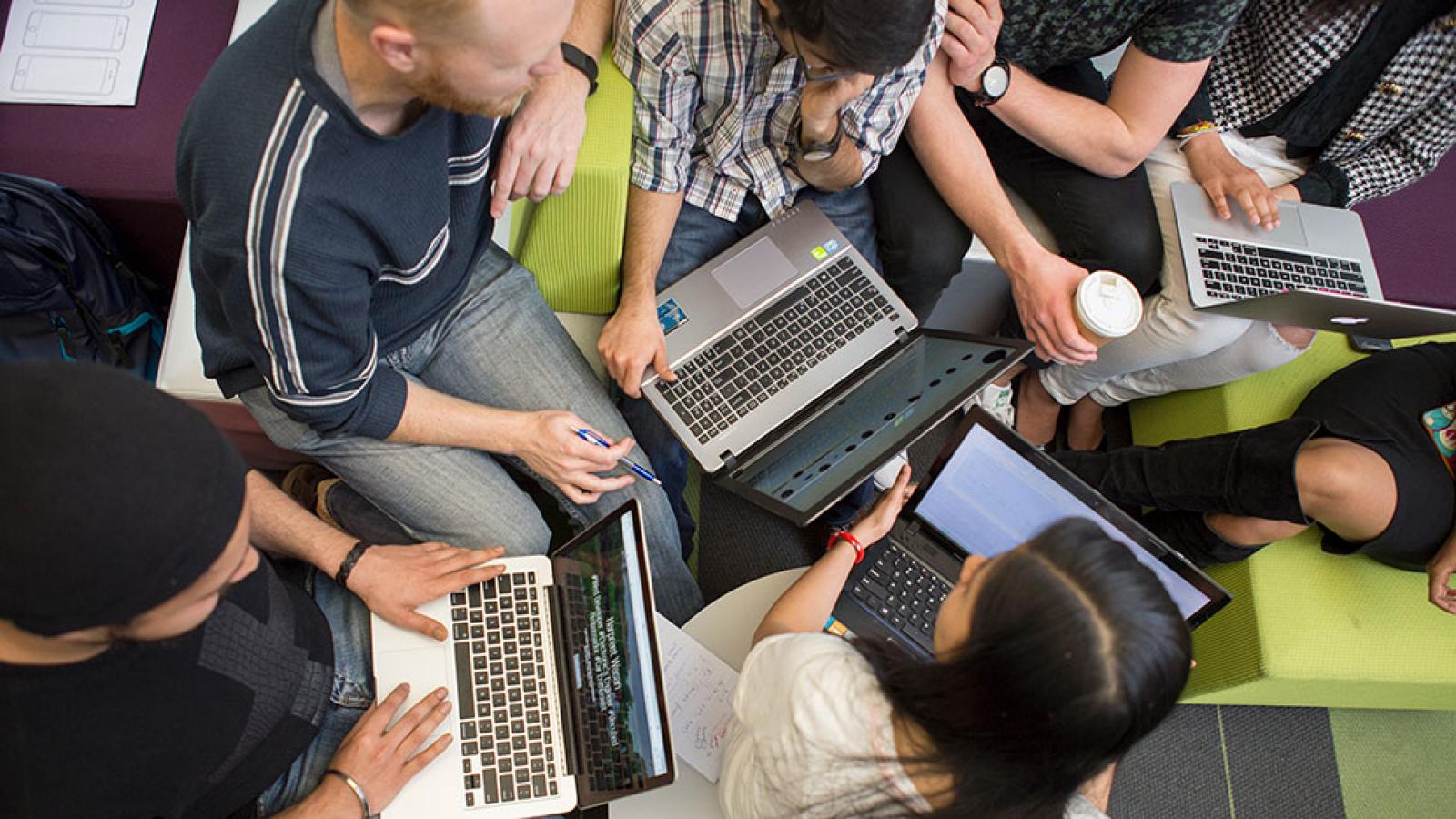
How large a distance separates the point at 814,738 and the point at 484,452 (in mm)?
815

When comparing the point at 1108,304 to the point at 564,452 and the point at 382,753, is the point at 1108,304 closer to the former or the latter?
the point at 564,452

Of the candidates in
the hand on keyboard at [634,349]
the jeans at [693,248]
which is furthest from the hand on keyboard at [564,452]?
the jeans at [693,248]

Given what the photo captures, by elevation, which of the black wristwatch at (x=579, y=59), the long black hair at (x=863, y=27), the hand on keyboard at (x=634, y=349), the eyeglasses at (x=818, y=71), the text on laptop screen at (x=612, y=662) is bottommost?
the text on laptop screen at (x=612, y=662)

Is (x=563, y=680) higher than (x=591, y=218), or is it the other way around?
(x=591, y=218)

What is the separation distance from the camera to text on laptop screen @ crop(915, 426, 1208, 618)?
1.45 meters

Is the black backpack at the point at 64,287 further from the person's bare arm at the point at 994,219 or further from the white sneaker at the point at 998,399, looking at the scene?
the white sneaker at the point at 998,399

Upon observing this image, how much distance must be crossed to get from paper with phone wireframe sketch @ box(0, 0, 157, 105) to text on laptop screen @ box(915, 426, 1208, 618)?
1.75 metres

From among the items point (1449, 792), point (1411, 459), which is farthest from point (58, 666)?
point (1449, 792)

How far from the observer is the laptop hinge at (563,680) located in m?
1.30

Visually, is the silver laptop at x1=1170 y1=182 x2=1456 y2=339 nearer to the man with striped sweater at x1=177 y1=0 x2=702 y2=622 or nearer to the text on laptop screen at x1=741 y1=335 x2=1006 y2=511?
the text on laptop screen at x1=741 y1=335 x2=1006 y2=511

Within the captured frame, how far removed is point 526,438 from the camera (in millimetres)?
1475

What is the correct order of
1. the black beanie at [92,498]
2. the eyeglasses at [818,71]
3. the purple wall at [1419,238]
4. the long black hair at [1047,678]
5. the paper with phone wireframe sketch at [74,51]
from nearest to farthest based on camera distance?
the black beanie at [92,498] → the long black hair at [1047,678] → the eyeglasses at [818,71] → the paper with phone wireframe sketch at [74,51] → the purple wall at [1419,238]

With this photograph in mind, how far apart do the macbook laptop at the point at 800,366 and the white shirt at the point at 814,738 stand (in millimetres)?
314

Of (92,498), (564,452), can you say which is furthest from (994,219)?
(92,498)
